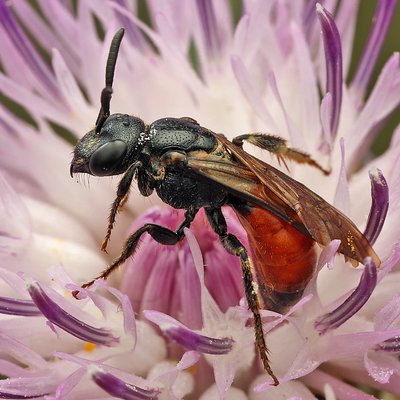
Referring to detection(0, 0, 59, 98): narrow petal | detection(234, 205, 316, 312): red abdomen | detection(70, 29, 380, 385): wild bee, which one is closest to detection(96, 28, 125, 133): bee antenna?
detection(70, 29, 380, 385): wild bee

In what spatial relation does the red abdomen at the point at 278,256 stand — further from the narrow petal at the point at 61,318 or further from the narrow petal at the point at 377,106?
the narrow petal at the point at 377,106

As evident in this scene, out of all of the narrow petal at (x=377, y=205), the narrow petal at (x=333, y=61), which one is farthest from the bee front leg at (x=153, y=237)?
the narrow petal at (x=333, y=61)

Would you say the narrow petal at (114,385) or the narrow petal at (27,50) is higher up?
the narrow petal at (27,50)

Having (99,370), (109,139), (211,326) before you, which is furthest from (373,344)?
(109,139)

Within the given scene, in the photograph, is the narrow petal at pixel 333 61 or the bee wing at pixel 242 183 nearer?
the bee wing at pixel 242 183

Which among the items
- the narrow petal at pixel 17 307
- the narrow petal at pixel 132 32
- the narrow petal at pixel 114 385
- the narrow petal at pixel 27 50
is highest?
the narrow petal at pixel 132 32

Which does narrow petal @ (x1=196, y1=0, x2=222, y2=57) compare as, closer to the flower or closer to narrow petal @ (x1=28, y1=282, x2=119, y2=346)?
the flower

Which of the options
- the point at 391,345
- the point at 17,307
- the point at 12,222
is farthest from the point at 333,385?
the point at 12,222
